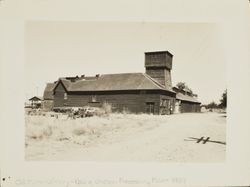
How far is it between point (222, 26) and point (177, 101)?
1090 mm

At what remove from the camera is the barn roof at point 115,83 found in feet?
8.65

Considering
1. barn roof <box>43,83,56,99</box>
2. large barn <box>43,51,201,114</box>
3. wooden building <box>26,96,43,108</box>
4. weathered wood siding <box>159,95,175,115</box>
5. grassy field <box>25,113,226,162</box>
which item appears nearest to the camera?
grassy field <box>25,113,226,162</box>

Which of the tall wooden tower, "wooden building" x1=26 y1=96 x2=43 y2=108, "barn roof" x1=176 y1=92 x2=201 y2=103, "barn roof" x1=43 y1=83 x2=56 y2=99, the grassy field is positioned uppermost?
the tall wooden tower

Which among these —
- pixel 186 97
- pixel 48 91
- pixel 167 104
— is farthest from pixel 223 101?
pixel 48 91

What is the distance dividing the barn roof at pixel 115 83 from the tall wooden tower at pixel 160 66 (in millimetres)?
58

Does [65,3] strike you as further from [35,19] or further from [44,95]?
[44,95]

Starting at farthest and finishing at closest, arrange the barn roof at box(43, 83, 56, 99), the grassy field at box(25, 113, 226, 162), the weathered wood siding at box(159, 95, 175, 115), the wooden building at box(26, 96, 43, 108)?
the weathered wood siding at box(159, 95, 175, 115) → the barn roof at box(43, 83, 56, 99) → the wooden building at box(26, 96, 43, 108) → the grassy field at box(25, 113, 226, 162)

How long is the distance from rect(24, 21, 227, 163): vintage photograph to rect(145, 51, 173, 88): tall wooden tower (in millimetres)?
11

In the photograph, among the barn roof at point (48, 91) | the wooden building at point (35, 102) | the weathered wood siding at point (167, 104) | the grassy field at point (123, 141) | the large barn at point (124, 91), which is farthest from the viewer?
the weathered wood siding at point (167, 104)

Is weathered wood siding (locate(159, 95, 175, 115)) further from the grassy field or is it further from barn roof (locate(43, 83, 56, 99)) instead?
barn roof (locate(43, 83, 56, 99))

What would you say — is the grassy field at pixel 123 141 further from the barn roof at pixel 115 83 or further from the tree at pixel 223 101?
the barn roof at pixel 115 83

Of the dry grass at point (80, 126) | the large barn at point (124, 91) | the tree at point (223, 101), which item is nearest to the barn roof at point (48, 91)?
the large barn at point (124, 91)

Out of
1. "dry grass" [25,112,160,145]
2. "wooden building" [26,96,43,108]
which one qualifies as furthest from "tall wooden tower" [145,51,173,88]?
"wooden building" [26,96,43,108]

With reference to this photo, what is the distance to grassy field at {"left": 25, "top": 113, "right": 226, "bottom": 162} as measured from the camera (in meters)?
2.22
